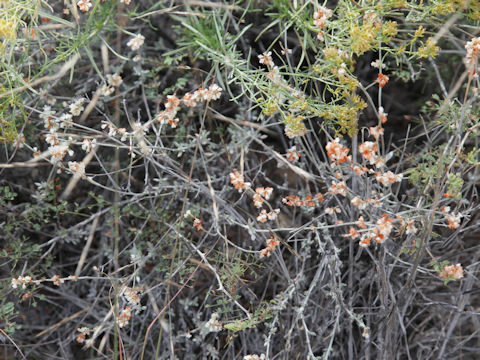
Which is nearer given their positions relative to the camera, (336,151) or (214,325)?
(336,151)

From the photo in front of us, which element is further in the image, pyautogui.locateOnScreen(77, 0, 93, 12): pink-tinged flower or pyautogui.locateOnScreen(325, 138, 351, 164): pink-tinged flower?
pyautogui.locateOnScreen(77, 0, 93, 12): pink-tinged flower

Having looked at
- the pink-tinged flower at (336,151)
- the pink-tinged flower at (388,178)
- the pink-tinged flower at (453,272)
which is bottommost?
the pink-tinged flower at (453,272)

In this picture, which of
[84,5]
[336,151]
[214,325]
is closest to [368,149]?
[336,151]

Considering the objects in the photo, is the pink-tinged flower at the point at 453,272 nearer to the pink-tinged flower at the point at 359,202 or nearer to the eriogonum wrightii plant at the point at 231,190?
the eriogonum wrightii plant at the point at 231,190

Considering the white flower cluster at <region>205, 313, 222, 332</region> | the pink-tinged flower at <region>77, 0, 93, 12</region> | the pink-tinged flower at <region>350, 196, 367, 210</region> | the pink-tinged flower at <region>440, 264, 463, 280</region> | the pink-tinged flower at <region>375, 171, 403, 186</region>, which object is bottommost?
A: the white flower cluster at <region>205, 313, 222, 332</region>

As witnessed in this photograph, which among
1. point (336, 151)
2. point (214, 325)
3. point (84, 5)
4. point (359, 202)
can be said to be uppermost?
point (84, 5)

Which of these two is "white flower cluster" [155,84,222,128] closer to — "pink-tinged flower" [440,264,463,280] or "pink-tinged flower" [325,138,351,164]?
"pink-tinged flower" [325,138,351,164]

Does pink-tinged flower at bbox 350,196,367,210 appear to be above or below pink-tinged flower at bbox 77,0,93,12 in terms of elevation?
below

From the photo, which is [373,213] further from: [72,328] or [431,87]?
[72,328]

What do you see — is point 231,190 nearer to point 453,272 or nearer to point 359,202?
point 359,202

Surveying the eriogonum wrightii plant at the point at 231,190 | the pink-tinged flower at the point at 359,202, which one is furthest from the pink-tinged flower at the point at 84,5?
the pink-tinged flower at the point at 359,202

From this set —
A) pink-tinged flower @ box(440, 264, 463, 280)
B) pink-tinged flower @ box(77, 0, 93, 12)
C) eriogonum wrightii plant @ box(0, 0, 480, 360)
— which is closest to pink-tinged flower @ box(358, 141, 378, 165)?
eriogonum wrightii plant @ box(0, 0, 480, 360)

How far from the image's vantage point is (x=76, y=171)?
4.25 ft

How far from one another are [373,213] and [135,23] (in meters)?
1.06
